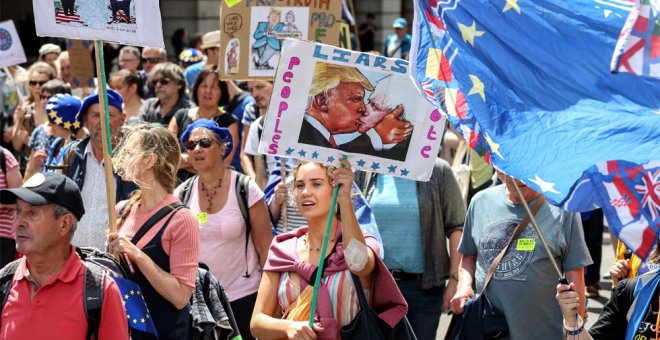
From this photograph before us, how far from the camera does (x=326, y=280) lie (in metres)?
5.71

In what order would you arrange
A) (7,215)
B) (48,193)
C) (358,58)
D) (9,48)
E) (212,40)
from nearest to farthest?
1. (48,193)
2. (358,58)
3. (7,215)
4. (9,48)
5. (212,40)

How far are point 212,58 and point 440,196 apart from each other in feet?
20.2

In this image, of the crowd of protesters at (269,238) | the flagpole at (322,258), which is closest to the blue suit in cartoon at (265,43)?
the crowd of protesters at (269,238)

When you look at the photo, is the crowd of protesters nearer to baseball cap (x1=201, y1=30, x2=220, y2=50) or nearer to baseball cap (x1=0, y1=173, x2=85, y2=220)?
baseball cap (x1=0, y1=173, x2=85, y2=220)

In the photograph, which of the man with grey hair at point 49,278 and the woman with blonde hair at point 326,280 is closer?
the man with grey hair at point 49,278

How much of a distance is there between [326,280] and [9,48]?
687cm

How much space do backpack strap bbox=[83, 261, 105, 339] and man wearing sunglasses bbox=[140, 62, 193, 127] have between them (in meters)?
5.71

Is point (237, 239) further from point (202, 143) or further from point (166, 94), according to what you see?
point (166, 94)

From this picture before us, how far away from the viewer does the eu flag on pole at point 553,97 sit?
470cm

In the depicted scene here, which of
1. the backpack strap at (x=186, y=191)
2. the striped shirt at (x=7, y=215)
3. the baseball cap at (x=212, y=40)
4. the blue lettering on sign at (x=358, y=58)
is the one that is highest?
the blue lettering on sign at (x=358, y=58)

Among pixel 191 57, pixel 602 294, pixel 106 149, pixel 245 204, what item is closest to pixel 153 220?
pixel 106 149

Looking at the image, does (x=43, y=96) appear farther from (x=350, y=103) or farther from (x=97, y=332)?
(x=97, y=332)

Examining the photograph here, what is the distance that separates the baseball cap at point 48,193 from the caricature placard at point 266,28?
340 centimetres

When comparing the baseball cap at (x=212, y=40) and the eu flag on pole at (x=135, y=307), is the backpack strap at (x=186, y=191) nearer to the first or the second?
the eu flag on pole at (x=135, y=307)
